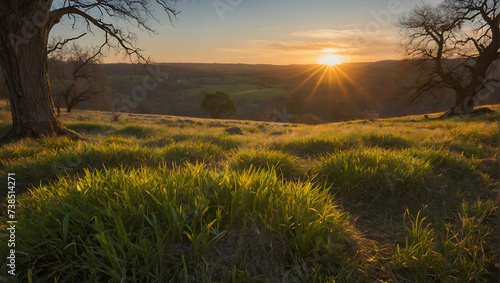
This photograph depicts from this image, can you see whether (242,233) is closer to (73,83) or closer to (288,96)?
(73,83)

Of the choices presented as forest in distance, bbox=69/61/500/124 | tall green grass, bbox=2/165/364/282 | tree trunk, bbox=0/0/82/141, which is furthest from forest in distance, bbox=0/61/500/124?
tall green grass, bbox=2/165/364/282

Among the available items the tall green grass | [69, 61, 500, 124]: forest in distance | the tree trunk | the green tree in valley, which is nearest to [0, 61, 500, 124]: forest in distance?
[69, 61, 500, 124]: forest in distance

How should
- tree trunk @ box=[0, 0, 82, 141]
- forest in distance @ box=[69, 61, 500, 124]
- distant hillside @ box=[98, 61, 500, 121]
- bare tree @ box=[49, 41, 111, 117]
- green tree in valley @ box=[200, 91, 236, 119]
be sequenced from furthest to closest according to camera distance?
distant hillside @ box=[98, 61, 500, 121] < forest in distance @ box=[69, 61, 500, 124] < green tree in valley @ box=[200, 91, 236, 119] < bare tree @ box=[49, 41, 111, 117] < tree trunk @ box=[0, 0, 82, 141]

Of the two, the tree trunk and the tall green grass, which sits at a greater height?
the tree trunk

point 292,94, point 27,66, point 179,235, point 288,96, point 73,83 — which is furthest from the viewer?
point 292,94

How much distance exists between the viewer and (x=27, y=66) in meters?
6.14

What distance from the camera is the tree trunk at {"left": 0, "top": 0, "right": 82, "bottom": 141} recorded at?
5.91 meters

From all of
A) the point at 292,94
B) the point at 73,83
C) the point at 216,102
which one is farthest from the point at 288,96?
the point at 73,83

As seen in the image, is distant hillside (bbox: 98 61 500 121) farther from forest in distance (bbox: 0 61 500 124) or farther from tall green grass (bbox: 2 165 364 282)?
tall green grass (bbox: 2 165 364 282)

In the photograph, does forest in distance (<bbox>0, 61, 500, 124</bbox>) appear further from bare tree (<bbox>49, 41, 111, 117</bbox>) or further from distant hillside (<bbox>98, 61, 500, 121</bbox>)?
bare tree (<bbox>49, 41, 111, 117</bbox>)

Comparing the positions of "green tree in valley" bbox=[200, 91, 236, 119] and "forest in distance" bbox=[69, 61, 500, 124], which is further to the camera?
"forest in distance" bbox=[69, 61, 500, 124]

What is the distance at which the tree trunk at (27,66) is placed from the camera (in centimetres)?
591

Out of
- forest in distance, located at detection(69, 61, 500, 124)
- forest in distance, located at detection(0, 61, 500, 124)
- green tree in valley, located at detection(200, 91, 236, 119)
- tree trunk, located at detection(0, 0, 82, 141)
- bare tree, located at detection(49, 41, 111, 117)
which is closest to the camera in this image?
tree trunk, located at detection(0, 0, 82, 141)

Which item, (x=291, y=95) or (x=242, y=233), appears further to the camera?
(x=291, y=95)
